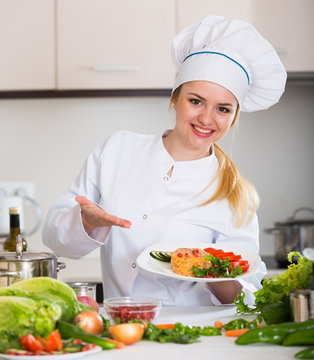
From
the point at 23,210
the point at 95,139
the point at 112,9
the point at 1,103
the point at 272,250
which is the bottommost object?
the point at 272,250

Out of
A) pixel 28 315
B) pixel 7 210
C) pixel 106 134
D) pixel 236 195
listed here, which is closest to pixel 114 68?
pixel 106 134

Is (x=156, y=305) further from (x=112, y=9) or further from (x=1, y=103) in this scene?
(x=1, y=103)

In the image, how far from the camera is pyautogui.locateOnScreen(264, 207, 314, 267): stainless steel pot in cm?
290

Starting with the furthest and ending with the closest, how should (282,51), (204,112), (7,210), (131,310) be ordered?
(7,210) < (282,51) < (204,112) < (131,310)

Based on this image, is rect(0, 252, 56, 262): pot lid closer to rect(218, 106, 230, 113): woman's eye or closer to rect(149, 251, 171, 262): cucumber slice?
rect(149, 251, 171, 262): cucumber slice

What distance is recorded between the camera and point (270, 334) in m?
1.08

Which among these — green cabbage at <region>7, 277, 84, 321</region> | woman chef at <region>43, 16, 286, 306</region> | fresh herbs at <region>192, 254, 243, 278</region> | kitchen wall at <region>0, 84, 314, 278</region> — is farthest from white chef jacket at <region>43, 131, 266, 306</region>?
kitchen wall at <region>0, 84, 314, 278</region>

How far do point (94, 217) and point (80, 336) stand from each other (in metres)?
0.50

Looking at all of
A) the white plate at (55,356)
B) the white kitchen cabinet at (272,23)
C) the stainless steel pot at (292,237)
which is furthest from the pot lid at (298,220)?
the white plate at (55,356)

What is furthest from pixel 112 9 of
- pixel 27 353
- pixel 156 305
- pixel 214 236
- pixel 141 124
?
pixel 27 353

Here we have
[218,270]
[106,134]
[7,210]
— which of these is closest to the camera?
[218,270]

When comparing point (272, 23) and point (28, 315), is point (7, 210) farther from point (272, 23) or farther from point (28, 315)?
point (28, 315)

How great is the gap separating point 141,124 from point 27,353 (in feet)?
7.61

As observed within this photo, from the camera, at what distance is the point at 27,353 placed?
964 millimetres
